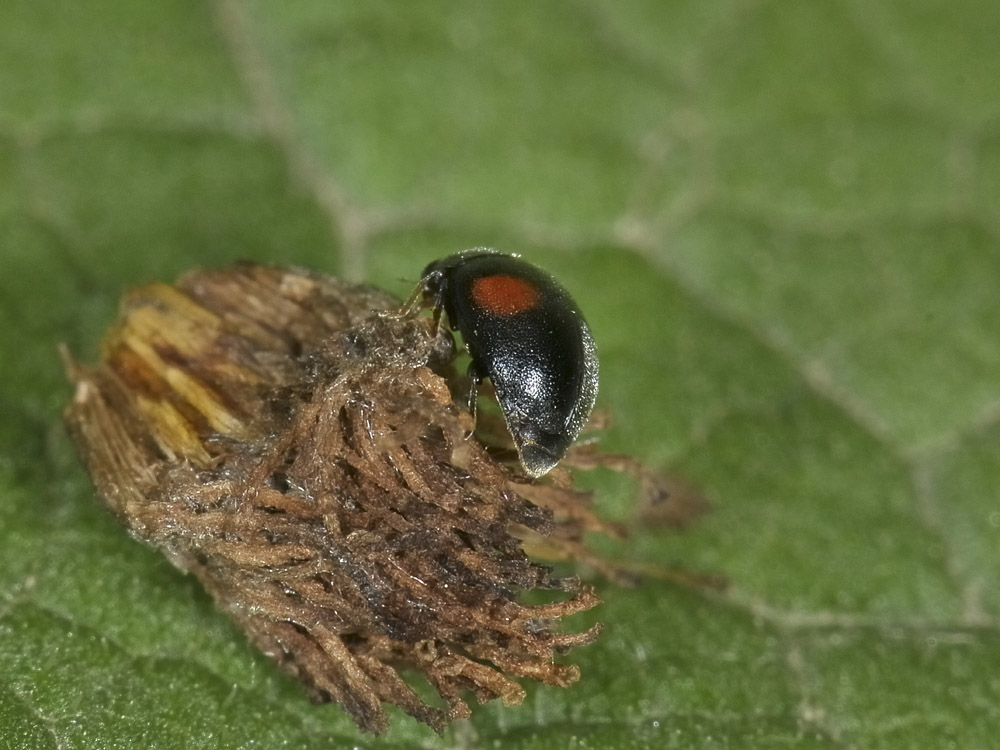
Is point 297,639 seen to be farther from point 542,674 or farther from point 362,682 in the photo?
point 542,674

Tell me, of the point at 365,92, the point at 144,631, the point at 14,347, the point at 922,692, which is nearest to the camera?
the point at 144,631

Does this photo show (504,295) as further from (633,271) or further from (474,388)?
(633,271)

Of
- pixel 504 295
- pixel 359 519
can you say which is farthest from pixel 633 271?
pixel 359 519

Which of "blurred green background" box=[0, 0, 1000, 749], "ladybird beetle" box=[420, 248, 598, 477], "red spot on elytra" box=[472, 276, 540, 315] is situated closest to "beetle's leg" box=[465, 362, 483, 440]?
"ladybird beetle" box=[420, 248, 598, 477]

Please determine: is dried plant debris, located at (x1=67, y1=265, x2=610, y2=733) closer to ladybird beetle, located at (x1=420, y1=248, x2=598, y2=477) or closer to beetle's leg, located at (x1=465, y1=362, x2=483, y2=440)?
beetle's leg, located at (x1=465, y1=362, x2=483, y2=440)

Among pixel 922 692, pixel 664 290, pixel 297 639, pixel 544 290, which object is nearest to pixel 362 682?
pixel 297 639

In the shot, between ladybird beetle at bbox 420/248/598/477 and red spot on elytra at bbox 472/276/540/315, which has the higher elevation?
red spot on elytra at bbox 472/276/540/315

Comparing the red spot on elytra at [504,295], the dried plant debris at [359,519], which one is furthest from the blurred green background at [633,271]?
the red spot on elytra at [504,295]
